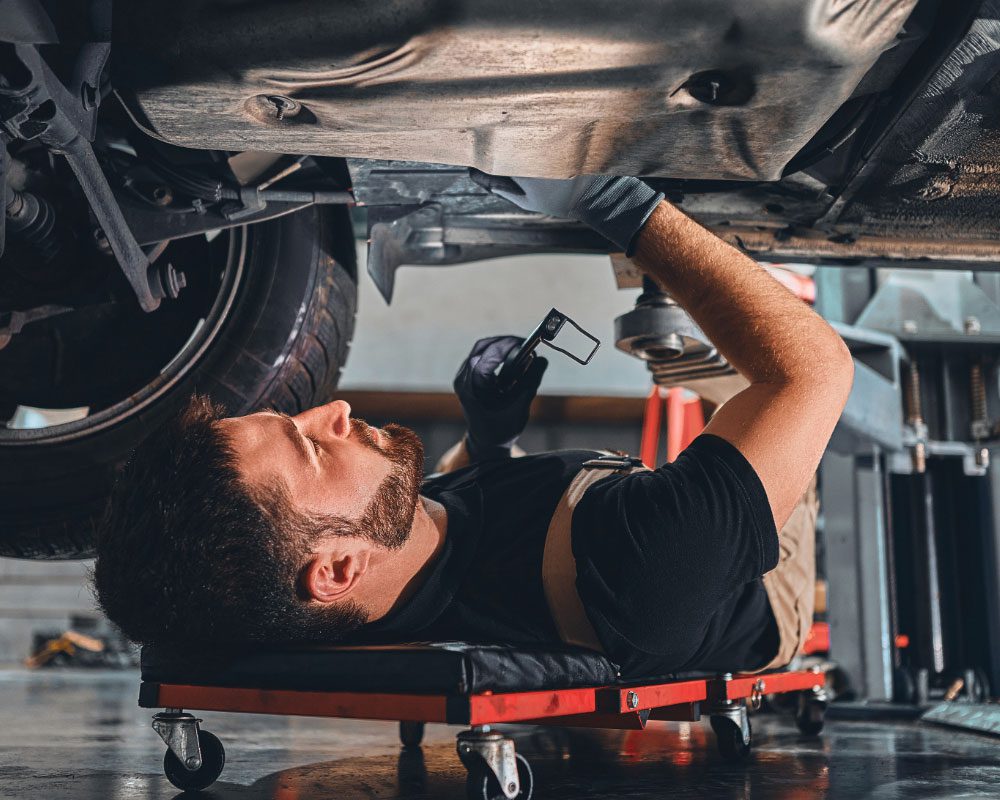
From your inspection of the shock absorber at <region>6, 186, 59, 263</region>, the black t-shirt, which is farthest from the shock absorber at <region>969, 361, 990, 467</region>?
the shock absorber at <region>6, 186, 59, 263</region>

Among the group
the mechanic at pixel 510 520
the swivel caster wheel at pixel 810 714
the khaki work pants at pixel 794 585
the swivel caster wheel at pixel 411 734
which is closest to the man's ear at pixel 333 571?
the mechanic at pixel 510 520

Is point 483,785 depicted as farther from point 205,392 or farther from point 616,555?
point 205,392

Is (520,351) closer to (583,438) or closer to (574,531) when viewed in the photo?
(574,531)

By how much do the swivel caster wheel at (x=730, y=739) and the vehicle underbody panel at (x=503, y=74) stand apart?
785 millimetres

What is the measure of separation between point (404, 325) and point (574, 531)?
4167 millimetres

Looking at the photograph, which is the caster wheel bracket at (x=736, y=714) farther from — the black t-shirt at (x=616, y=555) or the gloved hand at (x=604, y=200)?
the gloved hand at (x=604, y=200)

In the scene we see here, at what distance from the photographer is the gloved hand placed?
3.65ft

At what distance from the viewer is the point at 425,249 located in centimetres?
163

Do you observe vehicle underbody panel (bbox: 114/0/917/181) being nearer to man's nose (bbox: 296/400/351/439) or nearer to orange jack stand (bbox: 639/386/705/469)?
man's nose (bbox: 296/400/351/439)

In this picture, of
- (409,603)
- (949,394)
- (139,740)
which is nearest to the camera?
(409,603)

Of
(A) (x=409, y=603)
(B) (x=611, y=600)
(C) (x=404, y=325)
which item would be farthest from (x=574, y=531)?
(C) (x=404, y=325)

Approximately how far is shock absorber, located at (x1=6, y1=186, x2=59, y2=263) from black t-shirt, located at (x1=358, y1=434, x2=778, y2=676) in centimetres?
65

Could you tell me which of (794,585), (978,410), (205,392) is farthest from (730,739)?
(978,410)

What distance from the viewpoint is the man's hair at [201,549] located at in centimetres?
100
